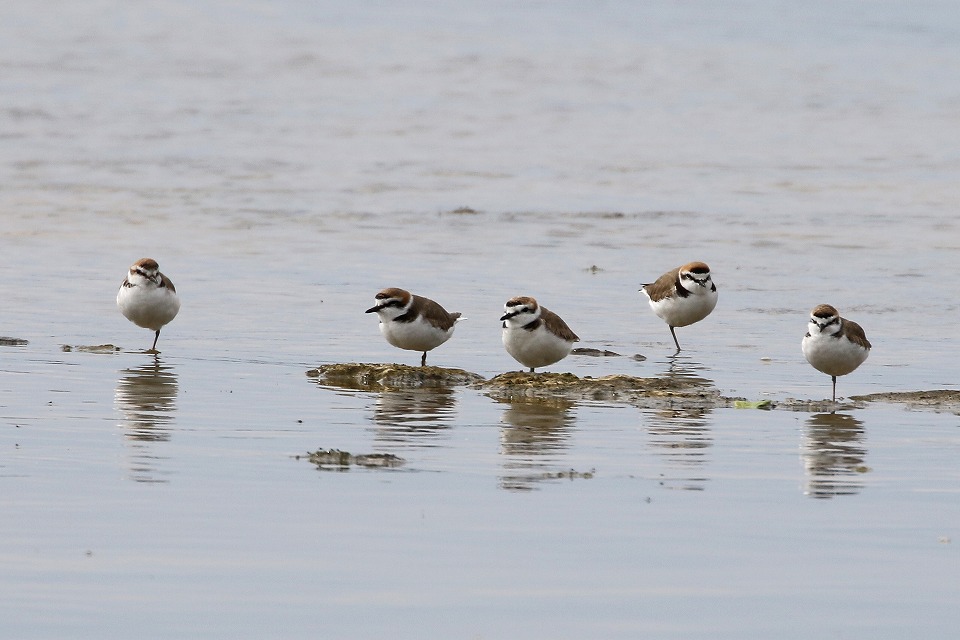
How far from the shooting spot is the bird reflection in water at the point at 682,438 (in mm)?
9078

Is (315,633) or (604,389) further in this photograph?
(604,389)

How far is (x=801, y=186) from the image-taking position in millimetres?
29859

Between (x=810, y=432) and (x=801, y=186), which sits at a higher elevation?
(x=801, y=186)

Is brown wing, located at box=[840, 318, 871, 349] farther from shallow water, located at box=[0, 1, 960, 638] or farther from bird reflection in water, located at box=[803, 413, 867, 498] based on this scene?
bird reflection in water, located at box=[803, 413, 867, 498]

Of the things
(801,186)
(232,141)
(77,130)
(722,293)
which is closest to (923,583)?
(722,293)

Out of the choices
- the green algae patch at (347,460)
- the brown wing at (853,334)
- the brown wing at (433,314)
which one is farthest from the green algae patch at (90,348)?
the brown wing at (853,334)

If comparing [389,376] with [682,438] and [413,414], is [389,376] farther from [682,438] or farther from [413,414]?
[682,438]

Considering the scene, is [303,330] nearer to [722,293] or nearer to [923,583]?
[722,293]

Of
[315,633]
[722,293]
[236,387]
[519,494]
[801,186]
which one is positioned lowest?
[315,633]

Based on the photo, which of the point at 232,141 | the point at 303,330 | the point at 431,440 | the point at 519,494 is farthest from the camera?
the point at 232,141

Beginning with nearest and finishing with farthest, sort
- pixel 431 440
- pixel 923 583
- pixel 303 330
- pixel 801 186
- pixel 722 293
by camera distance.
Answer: pixel 923 583 → pixel 431 440 → pixel 303 330 → pixel 722 293 → pixel 801 186

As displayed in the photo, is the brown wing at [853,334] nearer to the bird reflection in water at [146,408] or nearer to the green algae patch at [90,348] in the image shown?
the bird reflection in water at [146,408]

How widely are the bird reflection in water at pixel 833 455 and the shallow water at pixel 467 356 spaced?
5 centimetres

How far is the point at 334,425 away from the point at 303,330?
527cm
